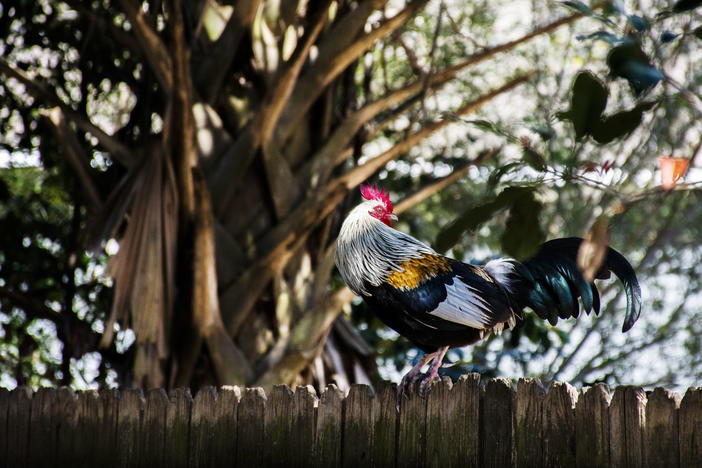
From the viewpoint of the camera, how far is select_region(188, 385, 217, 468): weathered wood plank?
2.90m

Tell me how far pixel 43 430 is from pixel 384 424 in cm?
152

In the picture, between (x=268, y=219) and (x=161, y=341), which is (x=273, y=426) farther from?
(x=268, y=219)

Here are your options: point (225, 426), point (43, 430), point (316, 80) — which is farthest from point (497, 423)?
point (316, 80)

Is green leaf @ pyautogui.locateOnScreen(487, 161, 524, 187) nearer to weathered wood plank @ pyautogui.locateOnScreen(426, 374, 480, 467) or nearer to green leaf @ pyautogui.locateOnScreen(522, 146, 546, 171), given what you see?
green leaf @ pyautogui.locateOnScreen(522, 146, 546, 171)

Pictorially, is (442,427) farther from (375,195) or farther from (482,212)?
(482,212)

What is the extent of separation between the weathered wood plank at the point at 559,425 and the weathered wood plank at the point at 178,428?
1.32 meters

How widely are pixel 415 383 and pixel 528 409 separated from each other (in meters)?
0.37

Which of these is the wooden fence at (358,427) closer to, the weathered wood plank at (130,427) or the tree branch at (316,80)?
the weathered wood plank at (130,427)

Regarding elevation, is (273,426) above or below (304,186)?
below

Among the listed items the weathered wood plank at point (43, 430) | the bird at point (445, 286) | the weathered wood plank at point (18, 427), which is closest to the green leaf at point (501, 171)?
the bird at point (445, 286)

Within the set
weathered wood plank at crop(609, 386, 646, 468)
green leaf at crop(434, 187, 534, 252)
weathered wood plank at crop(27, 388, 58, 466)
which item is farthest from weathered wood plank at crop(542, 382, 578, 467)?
weathered wood plank at crop(27, 388, 58, 466)

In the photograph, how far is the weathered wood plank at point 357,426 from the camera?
261 centimetres

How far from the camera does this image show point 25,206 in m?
5.76

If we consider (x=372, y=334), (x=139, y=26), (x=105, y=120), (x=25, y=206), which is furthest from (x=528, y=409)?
(x=105, y=120)
